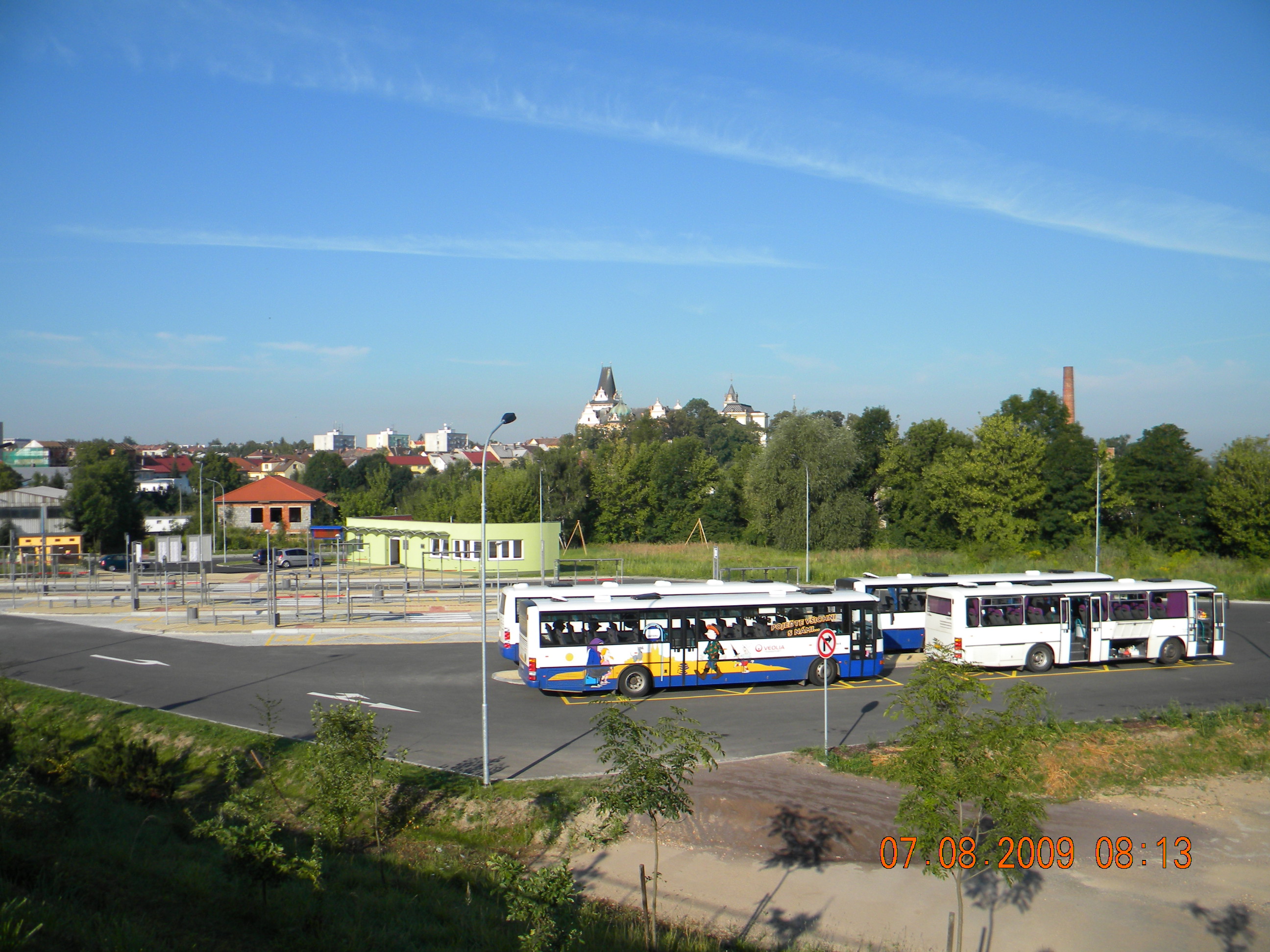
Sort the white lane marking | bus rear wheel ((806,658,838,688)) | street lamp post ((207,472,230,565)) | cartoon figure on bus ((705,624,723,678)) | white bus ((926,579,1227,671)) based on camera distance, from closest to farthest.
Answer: the white lane marking
cartoon figure on bus ((705,624,723,678))
bus rear wheel ((806,658,838,688))
white bus ((926,579,1227,671))
street lamp post ((207,472,230,565))

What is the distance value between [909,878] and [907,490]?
5527cm

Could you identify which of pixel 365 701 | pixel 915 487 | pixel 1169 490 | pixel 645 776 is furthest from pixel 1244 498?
pixel 645 776

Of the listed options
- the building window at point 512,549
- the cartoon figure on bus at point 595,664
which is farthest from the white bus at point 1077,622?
the building window at point 512,549

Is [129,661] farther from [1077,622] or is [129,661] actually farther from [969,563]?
[969,563]

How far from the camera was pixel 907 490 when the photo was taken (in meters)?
64.1

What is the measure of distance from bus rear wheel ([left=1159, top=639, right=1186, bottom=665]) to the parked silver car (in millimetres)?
47044

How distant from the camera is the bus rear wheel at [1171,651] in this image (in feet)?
77.9

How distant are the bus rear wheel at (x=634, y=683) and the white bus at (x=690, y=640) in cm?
2

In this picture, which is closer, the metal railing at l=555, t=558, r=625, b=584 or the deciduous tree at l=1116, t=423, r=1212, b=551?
the metal railing at l=555, t=558, r=625, b=584

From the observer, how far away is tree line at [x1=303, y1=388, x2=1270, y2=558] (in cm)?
5144

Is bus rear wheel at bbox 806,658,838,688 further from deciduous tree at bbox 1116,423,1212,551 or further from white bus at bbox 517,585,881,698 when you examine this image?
deciduous tree at bbox 1116,423,1212,551

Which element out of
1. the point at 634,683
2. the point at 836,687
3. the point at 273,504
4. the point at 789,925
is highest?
the point at 273,504

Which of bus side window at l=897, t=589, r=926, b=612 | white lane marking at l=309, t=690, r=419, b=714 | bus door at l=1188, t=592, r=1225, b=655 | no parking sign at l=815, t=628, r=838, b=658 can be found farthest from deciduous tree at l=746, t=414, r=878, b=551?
no parking sign at l=815, t=628, r=838, b=658

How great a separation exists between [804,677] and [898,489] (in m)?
46.3
